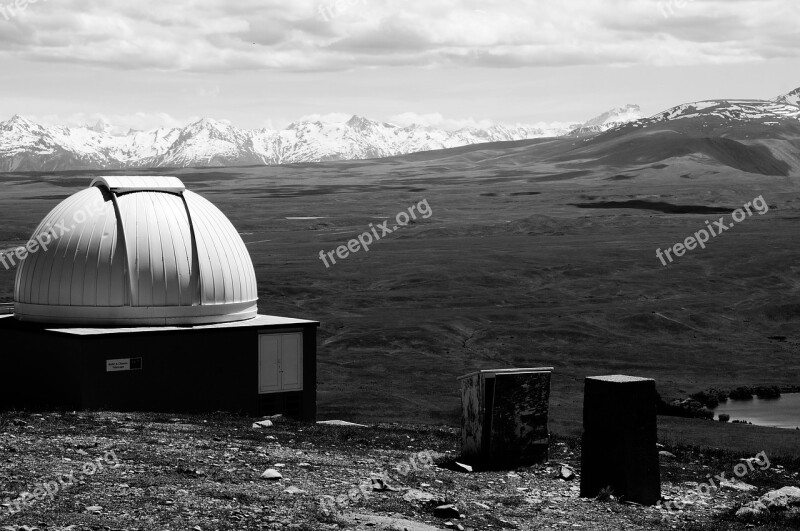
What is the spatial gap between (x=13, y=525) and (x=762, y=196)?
19614cm

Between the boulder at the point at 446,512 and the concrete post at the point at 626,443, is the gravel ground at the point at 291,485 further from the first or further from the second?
the concrete post at the point at 626,443

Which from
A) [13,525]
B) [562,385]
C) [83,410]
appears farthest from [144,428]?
[562,385]

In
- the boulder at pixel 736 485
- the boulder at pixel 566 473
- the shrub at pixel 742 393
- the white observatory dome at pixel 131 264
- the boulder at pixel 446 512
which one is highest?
the white observatory dome at pixel 131 264

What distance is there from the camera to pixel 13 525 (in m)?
14.2

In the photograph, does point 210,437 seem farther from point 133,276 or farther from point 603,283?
point 603,283

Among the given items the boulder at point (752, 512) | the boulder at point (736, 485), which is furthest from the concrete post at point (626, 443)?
the boulder at point (736, 485)

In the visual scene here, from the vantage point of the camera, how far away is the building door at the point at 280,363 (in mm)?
29391

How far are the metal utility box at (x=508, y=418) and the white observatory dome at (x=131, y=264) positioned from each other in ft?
34.6

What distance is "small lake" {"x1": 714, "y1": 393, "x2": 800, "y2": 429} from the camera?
1976 inches

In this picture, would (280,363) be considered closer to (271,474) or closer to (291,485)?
(271,474)

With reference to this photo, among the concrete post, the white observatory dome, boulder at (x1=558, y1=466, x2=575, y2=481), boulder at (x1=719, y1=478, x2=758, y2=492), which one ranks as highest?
the white observatory dome

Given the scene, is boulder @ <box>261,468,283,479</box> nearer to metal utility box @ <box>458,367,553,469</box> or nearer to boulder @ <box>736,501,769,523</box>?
metal utility box @ <box>458,367,553,469</box>

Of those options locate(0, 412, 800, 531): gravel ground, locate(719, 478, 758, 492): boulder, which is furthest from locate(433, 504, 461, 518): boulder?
locate(719, 478, 758, 492): boulder

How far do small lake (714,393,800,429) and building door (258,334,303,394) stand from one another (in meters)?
26.5
